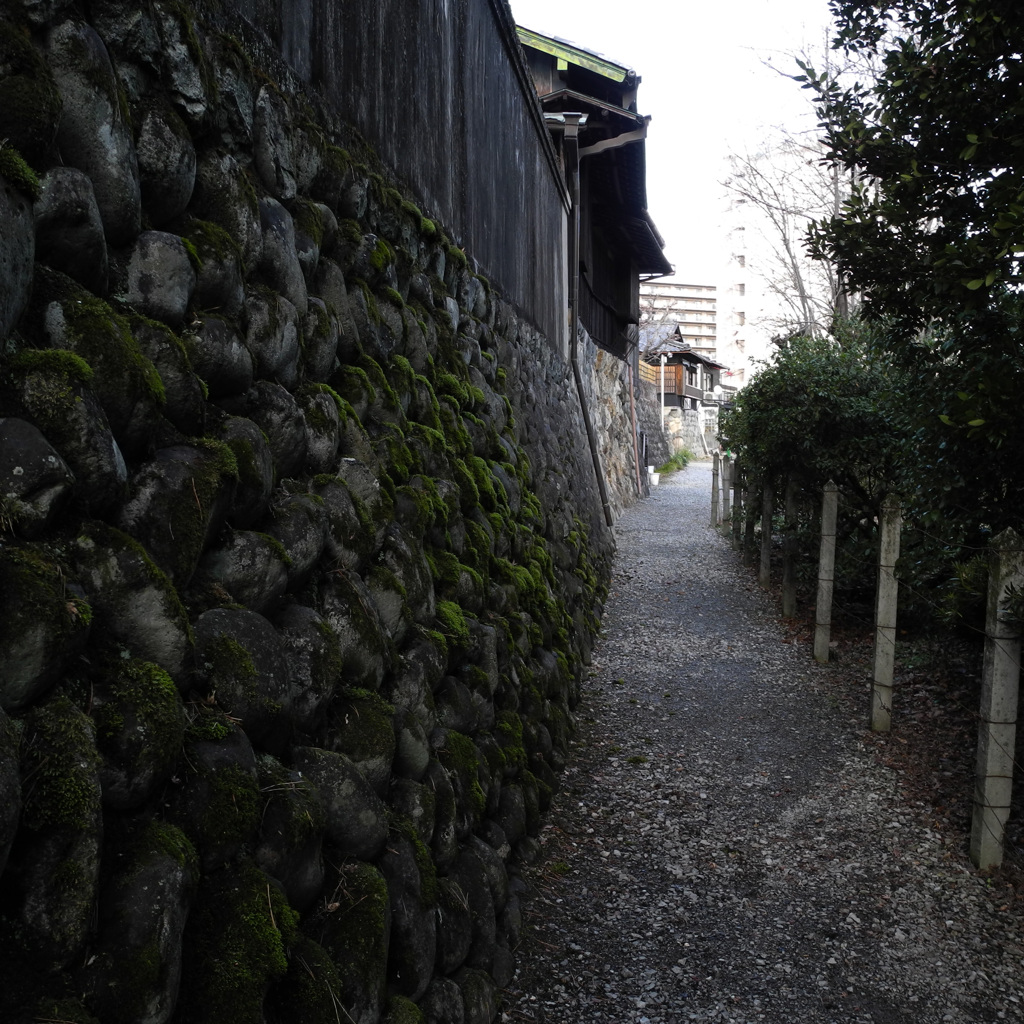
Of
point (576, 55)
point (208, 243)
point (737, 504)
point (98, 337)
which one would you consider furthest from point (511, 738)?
point (576, 55)

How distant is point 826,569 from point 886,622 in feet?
6.31

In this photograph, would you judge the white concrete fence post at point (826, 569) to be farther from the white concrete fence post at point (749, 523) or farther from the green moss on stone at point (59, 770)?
the green moss on stone at point (59, 770)

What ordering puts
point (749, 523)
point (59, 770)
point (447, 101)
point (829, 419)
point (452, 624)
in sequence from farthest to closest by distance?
point (749, 523)
point (829, 419)
point (447, 101)
point (452, 624)
point (59, 770)

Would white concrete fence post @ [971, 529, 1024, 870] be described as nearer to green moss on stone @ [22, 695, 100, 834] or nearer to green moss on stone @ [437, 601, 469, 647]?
green moss on stone @ [437, 601, 469, 647]

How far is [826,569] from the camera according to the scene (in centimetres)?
831

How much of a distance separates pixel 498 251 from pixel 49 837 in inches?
293

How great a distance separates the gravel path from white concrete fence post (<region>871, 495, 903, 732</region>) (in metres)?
0.29

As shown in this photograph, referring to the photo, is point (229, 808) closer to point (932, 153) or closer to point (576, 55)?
point (932, 153)

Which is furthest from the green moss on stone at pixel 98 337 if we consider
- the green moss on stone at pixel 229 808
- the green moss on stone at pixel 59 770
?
the green moss on stone at pixel 229 808

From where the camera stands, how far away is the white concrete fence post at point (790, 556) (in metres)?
9.91

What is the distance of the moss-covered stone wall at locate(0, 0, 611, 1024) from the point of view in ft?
5.25

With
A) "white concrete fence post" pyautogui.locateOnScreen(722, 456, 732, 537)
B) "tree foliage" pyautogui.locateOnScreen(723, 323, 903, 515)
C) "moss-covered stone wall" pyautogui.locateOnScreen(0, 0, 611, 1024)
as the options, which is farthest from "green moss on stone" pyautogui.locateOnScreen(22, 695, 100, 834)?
"white concrete fence post" pyautogui.locateOnScreen(722, 456, 732, 537)

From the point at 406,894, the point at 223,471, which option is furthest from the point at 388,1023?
the point at 223,471

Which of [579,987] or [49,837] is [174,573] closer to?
[49,837]
